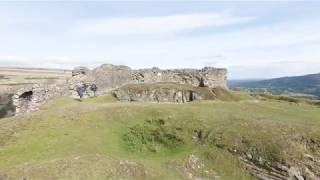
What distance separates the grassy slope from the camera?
97.7 feet

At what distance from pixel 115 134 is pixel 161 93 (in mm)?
18628

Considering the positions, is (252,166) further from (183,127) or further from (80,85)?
(80,85)

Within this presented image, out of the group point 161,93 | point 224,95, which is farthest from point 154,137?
point 224,95

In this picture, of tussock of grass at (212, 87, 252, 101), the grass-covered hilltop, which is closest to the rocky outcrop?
the grass-covered hilltop

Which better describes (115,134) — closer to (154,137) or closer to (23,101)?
(154,137)

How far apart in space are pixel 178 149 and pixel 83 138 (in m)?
7.30

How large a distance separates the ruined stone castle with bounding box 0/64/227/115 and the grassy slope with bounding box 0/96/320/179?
293 inches

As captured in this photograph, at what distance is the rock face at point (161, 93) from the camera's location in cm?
5238

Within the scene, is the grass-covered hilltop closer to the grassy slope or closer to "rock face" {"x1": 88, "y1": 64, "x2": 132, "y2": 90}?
the grassy slope

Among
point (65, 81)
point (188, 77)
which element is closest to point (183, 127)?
point (65, 81)

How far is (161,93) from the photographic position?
53531 millimetres

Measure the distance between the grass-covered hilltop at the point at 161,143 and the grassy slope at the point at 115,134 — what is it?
0.21 ft

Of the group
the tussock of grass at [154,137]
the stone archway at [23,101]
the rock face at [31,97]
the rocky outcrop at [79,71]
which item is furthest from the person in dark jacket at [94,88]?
the tussock of grass at [154,137]

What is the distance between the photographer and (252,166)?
1206 inches
